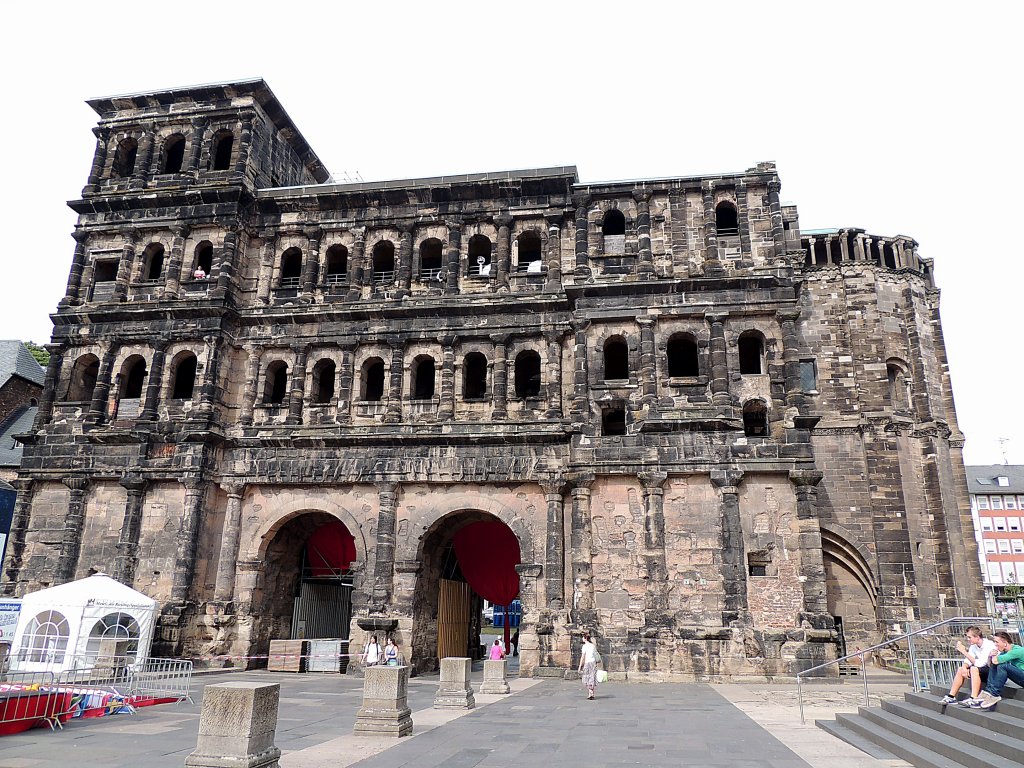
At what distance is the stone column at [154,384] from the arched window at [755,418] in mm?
20291

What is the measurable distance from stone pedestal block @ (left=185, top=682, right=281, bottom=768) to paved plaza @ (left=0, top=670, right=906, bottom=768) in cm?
189

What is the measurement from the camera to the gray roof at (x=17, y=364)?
36.5 metres

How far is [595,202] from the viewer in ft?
87.4

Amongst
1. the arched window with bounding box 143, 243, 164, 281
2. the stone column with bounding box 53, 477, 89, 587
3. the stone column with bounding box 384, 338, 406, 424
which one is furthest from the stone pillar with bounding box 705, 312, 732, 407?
the stone column with bounding box 53, 477, 89, 587

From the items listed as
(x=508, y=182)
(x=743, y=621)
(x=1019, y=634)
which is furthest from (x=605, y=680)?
(x=508, y=182)

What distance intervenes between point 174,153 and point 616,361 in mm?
20134

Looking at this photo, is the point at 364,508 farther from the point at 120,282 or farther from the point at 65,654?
the point at 120,282

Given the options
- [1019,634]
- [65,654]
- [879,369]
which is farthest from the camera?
[879,369]

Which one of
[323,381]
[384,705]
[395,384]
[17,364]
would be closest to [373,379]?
[323,381]

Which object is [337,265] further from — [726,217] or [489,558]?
[726,217]

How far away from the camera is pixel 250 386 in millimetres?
26859

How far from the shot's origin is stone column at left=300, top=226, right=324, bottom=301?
27484 millimetres

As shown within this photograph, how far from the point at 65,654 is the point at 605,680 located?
47.4 feet

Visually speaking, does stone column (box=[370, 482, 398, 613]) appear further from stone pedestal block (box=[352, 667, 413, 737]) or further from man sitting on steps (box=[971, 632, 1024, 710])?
man sitting on steps (box=[971, 632, 1024, 710])
